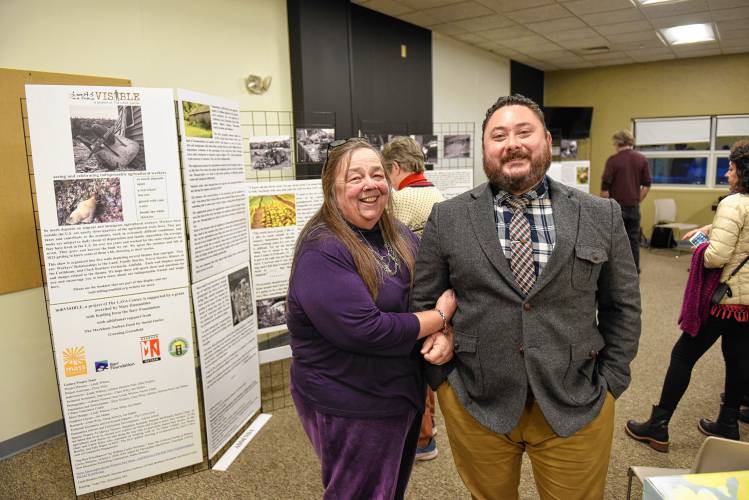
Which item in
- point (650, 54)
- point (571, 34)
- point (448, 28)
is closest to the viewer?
point (448, 28)

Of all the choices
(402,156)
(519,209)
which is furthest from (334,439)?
(402,156)

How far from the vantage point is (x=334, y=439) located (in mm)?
1580

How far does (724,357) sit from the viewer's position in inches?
102

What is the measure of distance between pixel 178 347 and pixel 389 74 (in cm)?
419

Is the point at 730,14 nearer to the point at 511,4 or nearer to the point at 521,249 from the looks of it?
the point at 511,4

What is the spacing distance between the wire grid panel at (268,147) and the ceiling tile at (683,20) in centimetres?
469

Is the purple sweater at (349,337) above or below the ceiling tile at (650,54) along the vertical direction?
below

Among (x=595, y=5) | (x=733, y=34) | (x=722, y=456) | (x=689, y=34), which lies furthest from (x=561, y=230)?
(x=733, y=34)

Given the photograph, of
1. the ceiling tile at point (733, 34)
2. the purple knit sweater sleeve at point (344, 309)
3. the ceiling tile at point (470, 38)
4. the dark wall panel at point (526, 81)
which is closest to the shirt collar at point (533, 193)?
the purple knit sweater sleeve at point (344, 309)

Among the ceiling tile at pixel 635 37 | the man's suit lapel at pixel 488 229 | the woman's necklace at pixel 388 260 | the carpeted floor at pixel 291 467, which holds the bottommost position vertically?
the carpeted floor at pixel 291 467

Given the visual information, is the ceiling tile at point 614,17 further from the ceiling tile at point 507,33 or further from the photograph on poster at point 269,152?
the photograph on poster at point 269,152

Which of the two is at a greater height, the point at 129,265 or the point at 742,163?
the point at 742,163

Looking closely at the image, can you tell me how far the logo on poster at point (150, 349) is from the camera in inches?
92.8

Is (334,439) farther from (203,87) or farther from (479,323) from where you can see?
(203,87)
